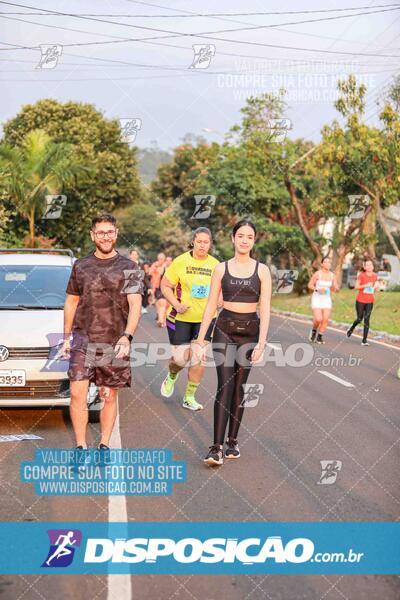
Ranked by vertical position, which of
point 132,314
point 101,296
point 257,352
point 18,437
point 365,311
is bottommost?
point 365,311

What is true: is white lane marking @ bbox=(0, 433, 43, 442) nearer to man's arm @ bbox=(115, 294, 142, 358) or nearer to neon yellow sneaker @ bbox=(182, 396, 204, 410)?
man's arm @ bbox=(115, 294, 142, 358)

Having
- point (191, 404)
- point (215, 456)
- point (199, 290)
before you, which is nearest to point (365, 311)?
point (191, 404)

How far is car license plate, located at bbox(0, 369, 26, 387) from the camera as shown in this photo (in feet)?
25.3

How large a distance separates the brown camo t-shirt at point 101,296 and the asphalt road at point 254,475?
1253 mm

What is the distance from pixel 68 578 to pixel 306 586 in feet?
4.10

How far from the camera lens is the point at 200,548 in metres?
4.80

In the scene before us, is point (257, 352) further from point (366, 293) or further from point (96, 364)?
point (366, 293)

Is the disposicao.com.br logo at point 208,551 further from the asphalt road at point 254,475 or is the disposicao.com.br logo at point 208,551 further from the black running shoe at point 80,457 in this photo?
the black running shoe at point 80,457

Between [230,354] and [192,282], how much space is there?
93.9 inches

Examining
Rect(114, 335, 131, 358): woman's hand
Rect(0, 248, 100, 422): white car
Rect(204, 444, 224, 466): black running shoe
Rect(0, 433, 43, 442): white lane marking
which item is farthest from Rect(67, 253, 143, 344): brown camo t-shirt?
Rect(0, 433, 43, 442): white lane marking

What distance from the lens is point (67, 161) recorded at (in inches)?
1318

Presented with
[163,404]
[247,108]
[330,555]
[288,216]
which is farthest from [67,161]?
[330,555]

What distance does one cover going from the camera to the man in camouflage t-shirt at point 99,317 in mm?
6449

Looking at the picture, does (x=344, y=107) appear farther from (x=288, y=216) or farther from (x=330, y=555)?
(x=330, y=555)
